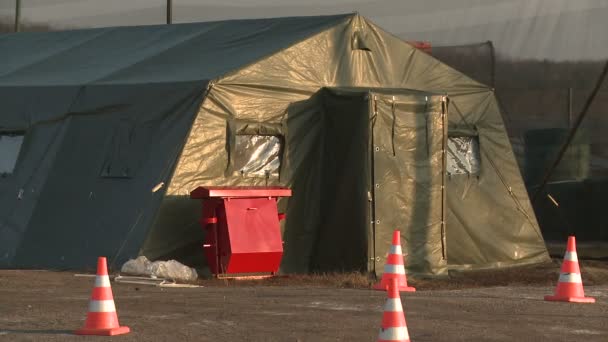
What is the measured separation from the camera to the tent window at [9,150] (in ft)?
58.5

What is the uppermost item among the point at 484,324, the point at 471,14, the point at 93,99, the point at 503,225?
the point at 471,14

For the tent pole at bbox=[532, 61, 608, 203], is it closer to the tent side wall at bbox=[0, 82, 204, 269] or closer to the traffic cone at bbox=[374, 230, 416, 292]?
the tent side wall at bbox=[0, 82, 204, 269]

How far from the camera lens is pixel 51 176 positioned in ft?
56.2

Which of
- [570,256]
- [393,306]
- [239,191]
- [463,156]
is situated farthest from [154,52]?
[393,306]

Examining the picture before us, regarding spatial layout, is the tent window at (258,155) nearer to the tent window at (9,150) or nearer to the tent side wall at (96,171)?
the tent side wall at (96,171)

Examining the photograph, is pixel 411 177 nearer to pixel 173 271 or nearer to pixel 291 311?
pixel 173 271

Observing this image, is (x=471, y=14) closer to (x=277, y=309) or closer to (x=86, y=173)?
(x=86, y=173)

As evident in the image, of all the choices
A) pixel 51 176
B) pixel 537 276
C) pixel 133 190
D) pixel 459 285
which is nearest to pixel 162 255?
pixel 133 190

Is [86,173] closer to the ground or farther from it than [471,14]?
closer to the ground

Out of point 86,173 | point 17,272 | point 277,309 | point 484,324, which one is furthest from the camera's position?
point 86,173

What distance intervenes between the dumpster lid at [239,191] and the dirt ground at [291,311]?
97 cm

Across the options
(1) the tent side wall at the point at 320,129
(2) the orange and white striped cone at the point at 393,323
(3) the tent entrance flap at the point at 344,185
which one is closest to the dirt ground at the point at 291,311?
(3) the tent entrance flap at the point at 344,185

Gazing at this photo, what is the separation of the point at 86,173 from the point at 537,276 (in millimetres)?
5867

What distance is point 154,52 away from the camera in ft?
61.5
